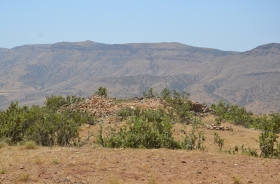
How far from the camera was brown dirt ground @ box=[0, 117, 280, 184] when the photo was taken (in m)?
8.11

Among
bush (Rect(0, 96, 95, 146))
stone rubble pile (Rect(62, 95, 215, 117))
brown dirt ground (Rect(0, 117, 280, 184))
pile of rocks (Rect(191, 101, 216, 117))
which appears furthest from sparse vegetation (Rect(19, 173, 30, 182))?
pile of rocks (Rect(191, 101, 216, 117))

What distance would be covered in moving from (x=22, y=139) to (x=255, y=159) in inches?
356

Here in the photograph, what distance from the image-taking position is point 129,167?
29.8 ft

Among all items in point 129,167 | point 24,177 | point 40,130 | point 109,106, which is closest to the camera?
point 24,177

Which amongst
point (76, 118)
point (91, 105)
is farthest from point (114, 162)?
point (91, 105)

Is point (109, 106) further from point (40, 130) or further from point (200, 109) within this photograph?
point (40, 130)

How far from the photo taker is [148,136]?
1206 centimetres

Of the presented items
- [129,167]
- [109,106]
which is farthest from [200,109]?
[129,167]

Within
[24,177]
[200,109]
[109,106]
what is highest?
[109,106]

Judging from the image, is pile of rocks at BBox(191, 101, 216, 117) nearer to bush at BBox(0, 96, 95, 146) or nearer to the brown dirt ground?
bush at BBox(0, 96, 95, 146)

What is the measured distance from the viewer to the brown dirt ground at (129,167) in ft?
26.6

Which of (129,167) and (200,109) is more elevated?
(129,167)

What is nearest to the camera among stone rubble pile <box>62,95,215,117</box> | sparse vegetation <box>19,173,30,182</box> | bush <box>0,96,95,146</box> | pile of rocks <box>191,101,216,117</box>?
sparse vegetation <box>19,173,30,182</box>

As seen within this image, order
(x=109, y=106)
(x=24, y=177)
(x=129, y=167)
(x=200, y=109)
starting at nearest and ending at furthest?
(x=24, y=177) → (x=129, y=167) → (x=109, y=106) → (x=200, y=109)
